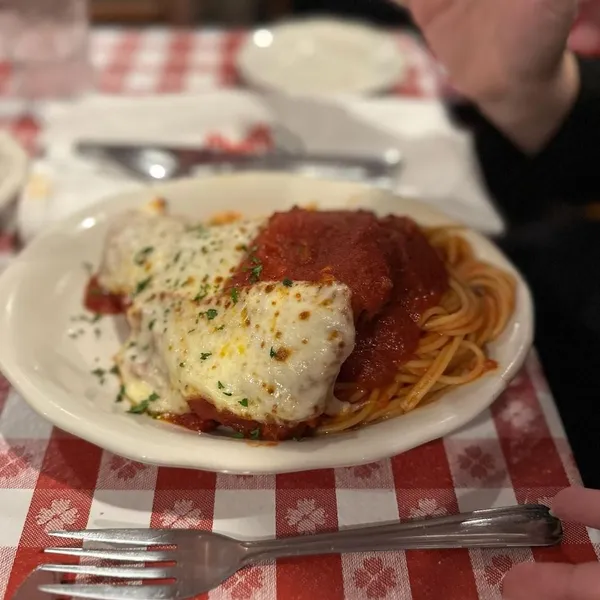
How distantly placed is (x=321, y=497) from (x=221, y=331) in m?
0.50

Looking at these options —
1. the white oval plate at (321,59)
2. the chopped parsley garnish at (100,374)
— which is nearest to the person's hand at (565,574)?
the chopped parsley garnish at (100,374)

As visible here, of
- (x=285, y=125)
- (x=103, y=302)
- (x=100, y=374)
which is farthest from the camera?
(x=285, y=125)

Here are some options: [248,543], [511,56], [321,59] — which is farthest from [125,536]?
[321,59]

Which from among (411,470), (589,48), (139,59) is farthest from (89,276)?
(589,48)

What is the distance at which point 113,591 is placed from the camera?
136cm

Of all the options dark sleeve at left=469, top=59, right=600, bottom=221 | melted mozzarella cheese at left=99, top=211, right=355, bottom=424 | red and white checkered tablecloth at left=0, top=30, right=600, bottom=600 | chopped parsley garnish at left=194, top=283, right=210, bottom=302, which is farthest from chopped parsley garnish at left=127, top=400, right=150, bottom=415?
dark sleeve at left=469, top=59, right=600, bottom=221

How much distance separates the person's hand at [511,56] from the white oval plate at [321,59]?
38.1 inches

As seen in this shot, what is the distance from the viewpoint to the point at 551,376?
198 cm

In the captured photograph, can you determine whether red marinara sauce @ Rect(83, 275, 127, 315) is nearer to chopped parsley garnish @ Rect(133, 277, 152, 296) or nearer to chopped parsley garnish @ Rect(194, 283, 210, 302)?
chopped parsley garnish @ Rect(133, 277, 152, 296)

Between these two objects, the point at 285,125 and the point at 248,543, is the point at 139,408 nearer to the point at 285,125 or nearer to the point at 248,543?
the point at 248,543

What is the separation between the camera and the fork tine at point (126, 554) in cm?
141

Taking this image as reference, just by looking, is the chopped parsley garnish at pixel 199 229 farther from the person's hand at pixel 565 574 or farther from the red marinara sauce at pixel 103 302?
the person's hand at pixel 565 574

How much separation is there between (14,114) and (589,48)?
9.52 feet

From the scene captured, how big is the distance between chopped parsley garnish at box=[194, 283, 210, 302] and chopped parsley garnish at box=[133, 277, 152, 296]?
21 centimetres
